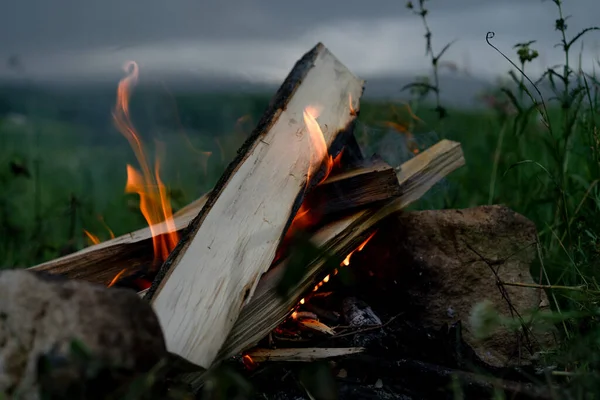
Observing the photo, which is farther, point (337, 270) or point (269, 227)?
point (337, 270)

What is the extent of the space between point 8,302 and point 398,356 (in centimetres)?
116

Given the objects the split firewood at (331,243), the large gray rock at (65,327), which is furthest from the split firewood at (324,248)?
the large gray rock at (65,327)

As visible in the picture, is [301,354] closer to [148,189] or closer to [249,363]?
[249,363]

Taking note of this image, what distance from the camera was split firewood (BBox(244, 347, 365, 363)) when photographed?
2.06m

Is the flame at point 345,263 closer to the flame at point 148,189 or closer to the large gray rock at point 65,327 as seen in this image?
the flame at point 148,189

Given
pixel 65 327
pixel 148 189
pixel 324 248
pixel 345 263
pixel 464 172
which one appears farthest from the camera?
pixel 464 172

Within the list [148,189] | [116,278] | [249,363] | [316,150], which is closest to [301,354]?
[249,363]

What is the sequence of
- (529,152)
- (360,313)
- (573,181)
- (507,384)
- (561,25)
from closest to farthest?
(507,384), (360,313), (561,25), (573,181), (529,152)

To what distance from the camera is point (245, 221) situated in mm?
2152

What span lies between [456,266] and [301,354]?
0.78m

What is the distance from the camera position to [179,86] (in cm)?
351

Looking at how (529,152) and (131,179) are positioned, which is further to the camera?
(529,152)

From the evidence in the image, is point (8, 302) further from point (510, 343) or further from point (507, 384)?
point (510, 343)

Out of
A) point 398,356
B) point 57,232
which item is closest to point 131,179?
point 398,356
